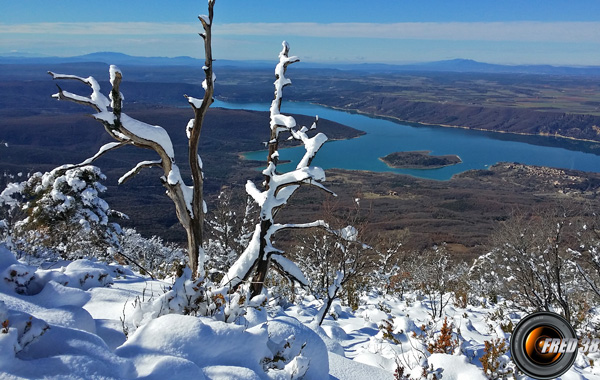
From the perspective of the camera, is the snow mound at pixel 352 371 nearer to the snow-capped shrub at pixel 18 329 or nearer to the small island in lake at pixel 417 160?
the snow-capped shrub at pixel 18 329

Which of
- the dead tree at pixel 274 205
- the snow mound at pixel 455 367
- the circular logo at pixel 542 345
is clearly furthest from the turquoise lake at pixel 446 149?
the circular logo at pixel 542 345

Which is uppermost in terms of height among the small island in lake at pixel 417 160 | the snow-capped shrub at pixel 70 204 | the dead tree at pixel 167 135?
the dead tree at pixel 167 135

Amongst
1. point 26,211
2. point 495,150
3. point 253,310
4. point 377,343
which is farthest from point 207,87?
point 495,150

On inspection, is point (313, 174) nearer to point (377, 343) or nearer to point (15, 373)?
point (377, 343)

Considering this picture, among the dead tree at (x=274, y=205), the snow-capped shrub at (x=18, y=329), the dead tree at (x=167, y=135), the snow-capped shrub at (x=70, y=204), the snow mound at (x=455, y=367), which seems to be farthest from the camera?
the snow-capped shrub at (x=70, y=204)

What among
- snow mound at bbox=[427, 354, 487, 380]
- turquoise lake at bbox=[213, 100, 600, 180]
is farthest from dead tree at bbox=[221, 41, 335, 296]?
turquoise lake at bbox=[213, 100, 600, 180]

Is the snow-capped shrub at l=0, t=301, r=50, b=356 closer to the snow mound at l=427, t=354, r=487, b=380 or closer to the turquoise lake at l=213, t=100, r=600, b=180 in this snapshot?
the snow mound at l=427, t=354, r=487, b=380

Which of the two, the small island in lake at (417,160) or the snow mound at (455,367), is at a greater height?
the snow mound at (455,367)
